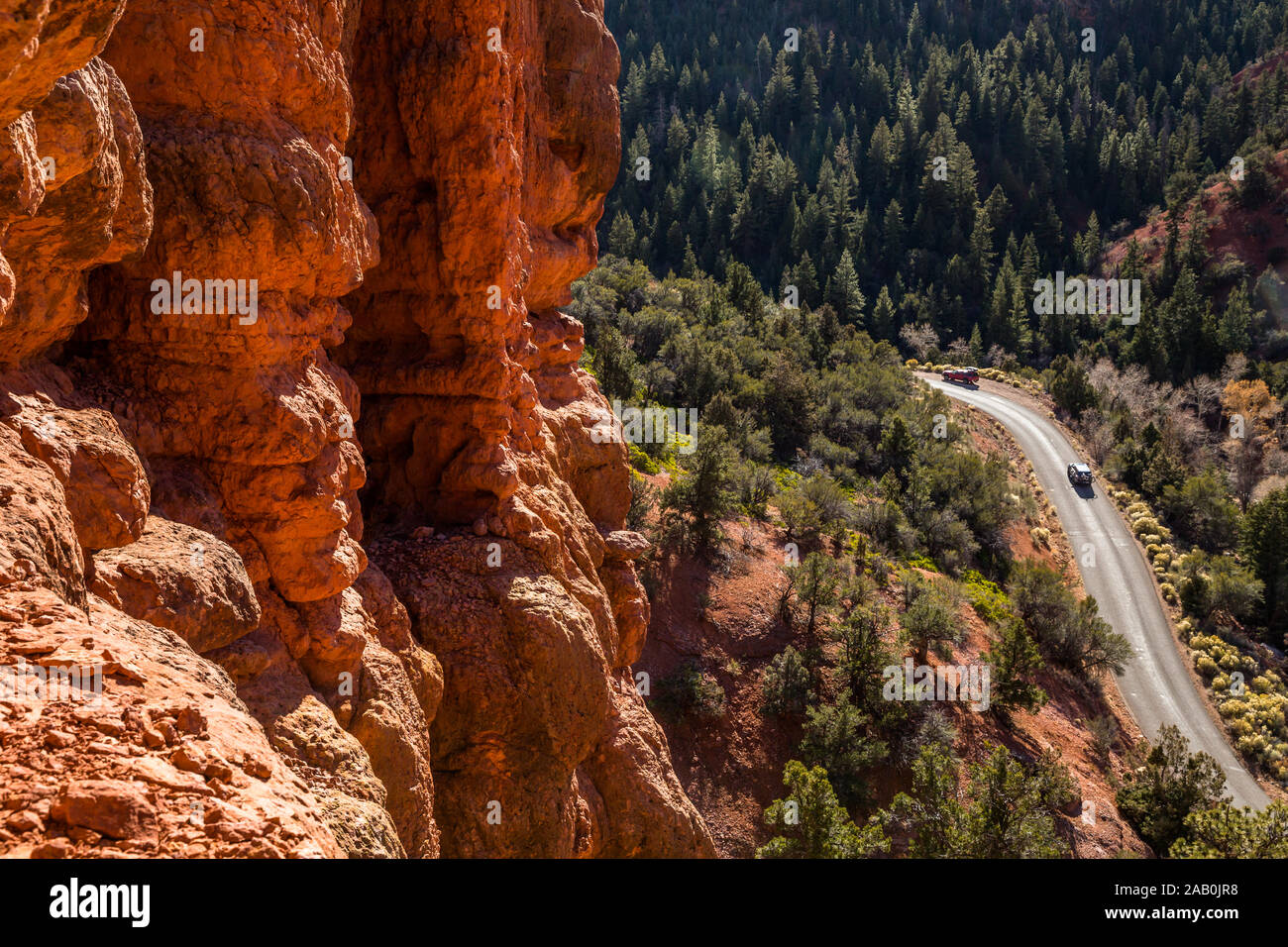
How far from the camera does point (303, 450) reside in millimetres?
7191

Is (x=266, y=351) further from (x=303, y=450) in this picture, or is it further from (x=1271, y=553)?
(x=1271, y=553)

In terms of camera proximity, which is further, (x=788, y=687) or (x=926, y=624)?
(x=926, y=624)

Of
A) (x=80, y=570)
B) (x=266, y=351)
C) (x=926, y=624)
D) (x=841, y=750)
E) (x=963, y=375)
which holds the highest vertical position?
(x=963, y=375)

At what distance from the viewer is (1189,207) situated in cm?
8300

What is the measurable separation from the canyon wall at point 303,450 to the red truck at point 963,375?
5445 centimetres

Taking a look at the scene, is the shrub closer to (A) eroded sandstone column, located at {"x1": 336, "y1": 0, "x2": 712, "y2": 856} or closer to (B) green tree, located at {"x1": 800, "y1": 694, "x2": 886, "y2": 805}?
(B) green tree, located at {"x1": 800, "y1": 694, "x2": 886, "y2": 805}

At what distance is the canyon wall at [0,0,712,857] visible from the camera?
13.0 feet

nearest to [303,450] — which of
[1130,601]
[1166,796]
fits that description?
[1166,796]

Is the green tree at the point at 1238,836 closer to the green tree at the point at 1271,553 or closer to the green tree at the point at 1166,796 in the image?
the green tree at the point at 1166,796

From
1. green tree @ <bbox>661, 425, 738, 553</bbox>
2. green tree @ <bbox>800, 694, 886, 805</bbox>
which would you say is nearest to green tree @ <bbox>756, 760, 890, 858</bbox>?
green tree @ <bbox>800, 694, 886, 805</bbox>

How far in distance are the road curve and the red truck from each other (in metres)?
6.66

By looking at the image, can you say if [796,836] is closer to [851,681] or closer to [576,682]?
[851,681]

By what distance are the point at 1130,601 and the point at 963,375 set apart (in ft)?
90.7

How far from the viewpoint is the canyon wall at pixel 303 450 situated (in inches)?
156
